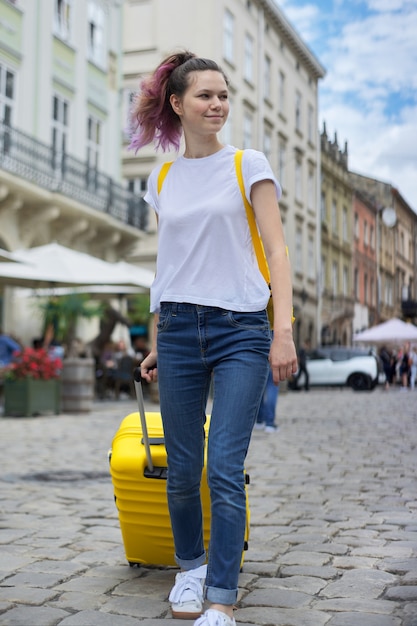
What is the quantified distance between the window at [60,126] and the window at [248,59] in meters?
14.9

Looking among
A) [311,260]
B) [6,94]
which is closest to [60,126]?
[6,94]

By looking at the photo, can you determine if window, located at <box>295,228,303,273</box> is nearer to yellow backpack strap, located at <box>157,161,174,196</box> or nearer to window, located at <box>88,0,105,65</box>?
window, located at <box>88,0,105,65</box>

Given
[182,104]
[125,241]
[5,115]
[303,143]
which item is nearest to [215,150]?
[182,104]

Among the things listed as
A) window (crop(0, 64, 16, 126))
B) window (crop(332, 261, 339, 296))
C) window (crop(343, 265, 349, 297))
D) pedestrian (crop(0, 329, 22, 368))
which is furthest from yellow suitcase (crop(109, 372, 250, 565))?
window (crop(343, 265, 349, 297))

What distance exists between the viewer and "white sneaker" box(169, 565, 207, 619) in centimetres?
310

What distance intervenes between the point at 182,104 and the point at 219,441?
3.92 feet

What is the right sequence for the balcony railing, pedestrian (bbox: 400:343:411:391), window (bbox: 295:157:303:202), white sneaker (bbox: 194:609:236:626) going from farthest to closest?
window (bbox: 295:157:303:202) → pedestrian (bbox: 400:343:411:391) → the balcony railing → white sneaker (bbox: 194:609:236:626)

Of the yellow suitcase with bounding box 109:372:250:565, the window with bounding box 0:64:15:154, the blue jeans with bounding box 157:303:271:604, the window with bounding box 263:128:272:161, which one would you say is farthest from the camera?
the window with bounding box 263:128:272:161

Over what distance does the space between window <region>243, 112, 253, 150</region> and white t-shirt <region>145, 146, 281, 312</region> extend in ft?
110

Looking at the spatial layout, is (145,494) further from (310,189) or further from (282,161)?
(310,189)

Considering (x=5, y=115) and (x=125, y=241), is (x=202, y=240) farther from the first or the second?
(x=125, y=241)

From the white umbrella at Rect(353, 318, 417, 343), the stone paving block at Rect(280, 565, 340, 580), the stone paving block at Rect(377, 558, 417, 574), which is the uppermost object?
the white umbrella at Rect(353, 318, 417, 343)

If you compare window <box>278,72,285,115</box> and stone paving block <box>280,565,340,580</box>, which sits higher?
window <box>278,72,285,115</box>

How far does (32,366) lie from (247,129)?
2469cm
